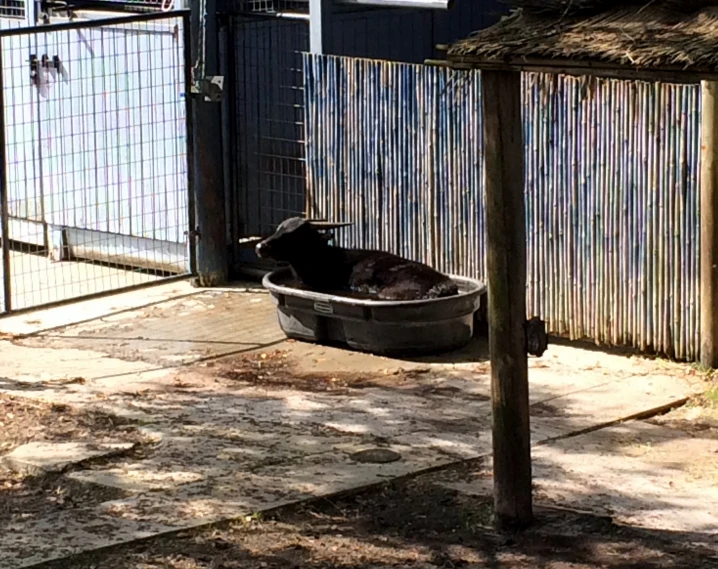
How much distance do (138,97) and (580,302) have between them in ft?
15.0

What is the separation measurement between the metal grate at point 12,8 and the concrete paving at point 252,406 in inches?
142

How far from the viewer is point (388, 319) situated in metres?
11.0

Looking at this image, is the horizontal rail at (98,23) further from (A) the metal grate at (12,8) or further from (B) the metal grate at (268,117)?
(A) the metal grate at (12,8)

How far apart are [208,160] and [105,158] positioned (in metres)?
1.09

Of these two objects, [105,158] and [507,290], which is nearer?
[507,290]

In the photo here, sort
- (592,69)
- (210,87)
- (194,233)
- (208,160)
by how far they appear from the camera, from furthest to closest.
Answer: (194,233)
(208,160)
(210,87)
(592,69)

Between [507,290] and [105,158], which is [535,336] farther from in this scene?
[105,158]

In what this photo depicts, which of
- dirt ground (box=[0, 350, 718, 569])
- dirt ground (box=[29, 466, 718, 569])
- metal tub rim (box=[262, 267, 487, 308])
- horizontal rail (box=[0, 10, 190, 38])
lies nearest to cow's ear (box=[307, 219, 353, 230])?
metal tub rim (box=[262, 267, 487, 308])

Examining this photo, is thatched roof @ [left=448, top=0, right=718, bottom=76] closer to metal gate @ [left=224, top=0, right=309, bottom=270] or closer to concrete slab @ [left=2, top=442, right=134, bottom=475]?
concrete slab @ [left=2, top=442, right=134, bottom=475]

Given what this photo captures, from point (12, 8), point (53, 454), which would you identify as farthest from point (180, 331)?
point (12, 8)

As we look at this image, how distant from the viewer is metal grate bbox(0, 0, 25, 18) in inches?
593

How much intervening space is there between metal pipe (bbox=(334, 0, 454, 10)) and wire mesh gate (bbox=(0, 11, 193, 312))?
1.61 m

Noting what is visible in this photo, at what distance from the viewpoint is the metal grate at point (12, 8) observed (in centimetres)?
1505

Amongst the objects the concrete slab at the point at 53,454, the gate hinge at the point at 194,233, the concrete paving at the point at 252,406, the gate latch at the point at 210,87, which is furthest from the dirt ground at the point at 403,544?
the gate hinge at the point at 194,233
